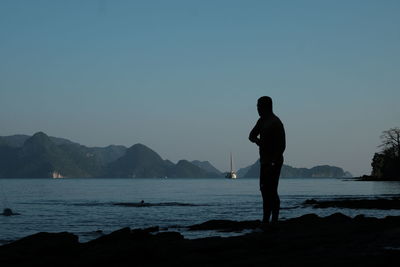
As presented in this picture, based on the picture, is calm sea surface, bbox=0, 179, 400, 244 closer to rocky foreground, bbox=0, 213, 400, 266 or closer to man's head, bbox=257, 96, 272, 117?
man's head, bbox=257, 96, 272, 117

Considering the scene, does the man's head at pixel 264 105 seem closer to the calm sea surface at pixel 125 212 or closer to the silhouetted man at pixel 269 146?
the silhouetted man at pixel 269 146

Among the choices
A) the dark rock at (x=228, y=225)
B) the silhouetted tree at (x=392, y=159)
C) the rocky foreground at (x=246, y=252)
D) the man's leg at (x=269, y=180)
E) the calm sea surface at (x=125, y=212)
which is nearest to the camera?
the rocky foreground at (x=246, y=252)

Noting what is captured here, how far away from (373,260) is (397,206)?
34.3m

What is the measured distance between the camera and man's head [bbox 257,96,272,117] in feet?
40.5

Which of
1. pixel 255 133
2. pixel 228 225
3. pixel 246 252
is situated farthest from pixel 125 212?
pixel 246 252

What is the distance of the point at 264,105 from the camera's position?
1238 centimetres

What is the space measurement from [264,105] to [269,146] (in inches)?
34.4

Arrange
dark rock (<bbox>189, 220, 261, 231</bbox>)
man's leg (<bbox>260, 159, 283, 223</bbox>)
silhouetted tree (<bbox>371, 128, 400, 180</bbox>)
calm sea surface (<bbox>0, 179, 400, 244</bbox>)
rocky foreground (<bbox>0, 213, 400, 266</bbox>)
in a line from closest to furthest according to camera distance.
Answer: rocky foreground (<bbox>0, 213, 400, 266</bbox>)
man's leg (<bbox>260, 159, 283, 223</bbox>)
dark rock (<bbox>189, 220, 261, 231</bbox>)
calm sea surface (<bbox>0, 179, 400, 244</bbox>)
silhouetted tree (<bbox>371, 128, 400, 180</bbox>)

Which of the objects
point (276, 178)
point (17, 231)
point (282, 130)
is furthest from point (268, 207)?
point (17, 231)

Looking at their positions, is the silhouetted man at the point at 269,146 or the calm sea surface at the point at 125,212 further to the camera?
the calm sea surface at the point at 125,212

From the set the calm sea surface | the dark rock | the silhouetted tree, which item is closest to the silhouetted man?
the calm sea surface

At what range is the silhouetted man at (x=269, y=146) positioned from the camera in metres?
12.3

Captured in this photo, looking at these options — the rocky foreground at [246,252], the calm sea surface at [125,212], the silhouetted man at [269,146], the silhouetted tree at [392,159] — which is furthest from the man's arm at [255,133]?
the silhouetted tree at [392,159]

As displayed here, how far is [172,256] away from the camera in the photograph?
8.80m
